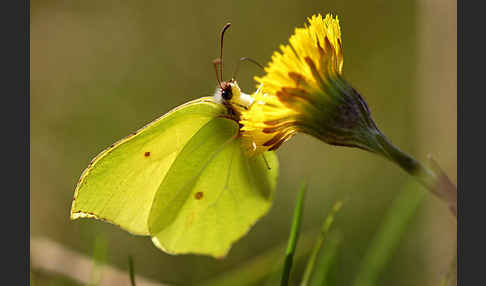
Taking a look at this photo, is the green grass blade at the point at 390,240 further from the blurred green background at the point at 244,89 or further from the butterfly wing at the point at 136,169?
the butterfly wing at the point at 136,169

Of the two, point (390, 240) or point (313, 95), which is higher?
Answer: point (313, 95)

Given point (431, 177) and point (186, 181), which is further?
point (186, 181)

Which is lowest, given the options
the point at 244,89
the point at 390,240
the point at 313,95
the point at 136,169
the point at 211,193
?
the point at 390,240

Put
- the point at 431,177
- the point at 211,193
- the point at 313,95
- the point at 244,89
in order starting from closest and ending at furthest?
the point at 431,177
the point at 313,95
the point at 211,193
the point at 244,89

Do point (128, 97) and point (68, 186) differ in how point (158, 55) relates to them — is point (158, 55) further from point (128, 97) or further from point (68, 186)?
point (68, 186)

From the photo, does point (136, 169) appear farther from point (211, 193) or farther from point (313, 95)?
point (313, 95)

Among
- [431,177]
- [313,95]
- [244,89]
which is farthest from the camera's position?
[244,89]

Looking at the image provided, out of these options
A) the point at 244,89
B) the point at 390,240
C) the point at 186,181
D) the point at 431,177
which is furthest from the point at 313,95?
the point at 244,89
